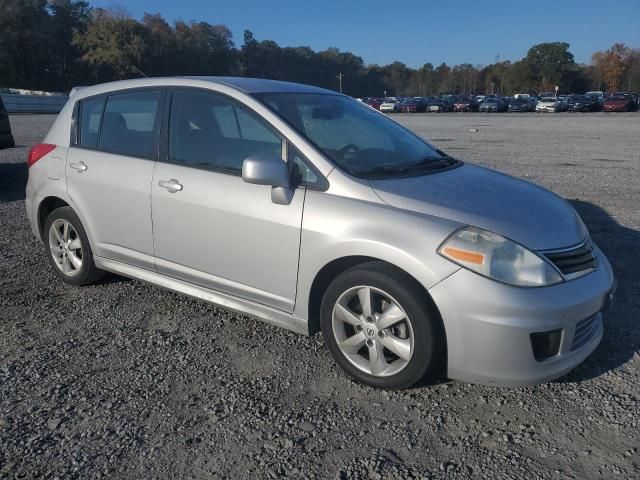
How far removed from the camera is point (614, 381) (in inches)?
124

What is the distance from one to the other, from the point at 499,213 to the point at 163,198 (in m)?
2.19

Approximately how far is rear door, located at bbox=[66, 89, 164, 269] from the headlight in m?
2.20

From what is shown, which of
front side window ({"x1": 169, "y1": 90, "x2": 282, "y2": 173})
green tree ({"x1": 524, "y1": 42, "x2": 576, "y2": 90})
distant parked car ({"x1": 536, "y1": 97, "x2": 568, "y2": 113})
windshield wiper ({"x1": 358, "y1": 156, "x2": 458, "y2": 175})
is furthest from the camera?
green tree ({"x1": 524, "y1": 42, "x2": 576, "y2": 90})

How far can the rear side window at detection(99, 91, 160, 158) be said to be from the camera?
4.04m

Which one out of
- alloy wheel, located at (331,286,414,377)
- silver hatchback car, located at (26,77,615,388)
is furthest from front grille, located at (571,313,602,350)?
alloy wheel, located at (331,286,414,377)

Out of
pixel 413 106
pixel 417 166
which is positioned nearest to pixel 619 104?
pixel 413 106

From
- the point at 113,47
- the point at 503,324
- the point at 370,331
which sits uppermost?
the point at 113,47

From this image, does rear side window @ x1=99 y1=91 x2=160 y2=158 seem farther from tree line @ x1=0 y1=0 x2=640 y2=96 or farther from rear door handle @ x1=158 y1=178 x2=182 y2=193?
tree line @ x1=0 y1=0 x2=640 y2=96

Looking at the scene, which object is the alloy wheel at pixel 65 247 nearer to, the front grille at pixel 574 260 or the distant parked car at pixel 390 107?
the front grille at pixel 574 260

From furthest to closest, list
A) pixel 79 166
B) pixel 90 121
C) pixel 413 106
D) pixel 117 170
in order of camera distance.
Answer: pixel 413 106 → pixel 90 121 → pixel 79 166 → pixel 117 170

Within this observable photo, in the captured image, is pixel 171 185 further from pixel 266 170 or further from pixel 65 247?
pixel 65 247

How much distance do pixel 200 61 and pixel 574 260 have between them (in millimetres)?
87770

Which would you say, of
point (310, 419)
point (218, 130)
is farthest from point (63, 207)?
point (310, 419)

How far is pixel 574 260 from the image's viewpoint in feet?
9.82
